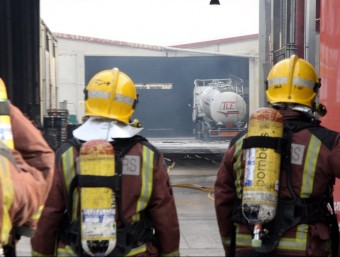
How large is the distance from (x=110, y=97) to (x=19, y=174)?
1298 mm

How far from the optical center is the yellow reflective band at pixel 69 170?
3.14 m

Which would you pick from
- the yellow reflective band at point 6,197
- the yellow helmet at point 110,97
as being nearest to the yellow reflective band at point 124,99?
the yellow helmet at point 110,97

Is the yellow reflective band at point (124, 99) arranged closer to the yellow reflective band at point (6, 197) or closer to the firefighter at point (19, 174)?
→ the firefighter at point (19, 174)

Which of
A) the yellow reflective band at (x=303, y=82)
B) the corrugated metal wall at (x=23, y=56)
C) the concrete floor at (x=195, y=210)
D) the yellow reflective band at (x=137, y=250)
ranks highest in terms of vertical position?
the corrugated metal wall at (x=23, y=56)

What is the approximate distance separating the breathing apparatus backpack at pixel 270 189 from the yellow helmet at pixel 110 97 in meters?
0.65

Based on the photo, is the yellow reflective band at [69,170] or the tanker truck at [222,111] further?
the tanker truck at [222,111]

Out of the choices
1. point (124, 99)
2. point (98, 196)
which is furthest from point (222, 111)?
point (98, 196)

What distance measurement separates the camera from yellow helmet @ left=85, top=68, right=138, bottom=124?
3320 mm

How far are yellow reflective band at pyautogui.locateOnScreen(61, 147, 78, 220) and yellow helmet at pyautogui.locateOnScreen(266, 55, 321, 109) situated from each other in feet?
3.97

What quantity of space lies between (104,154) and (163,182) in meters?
0.41

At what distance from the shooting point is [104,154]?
2.96 metres

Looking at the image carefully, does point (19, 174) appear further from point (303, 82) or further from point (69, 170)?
point (303, 82)

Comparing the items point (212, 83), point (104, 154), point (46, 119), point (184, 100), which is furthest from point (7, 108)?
point (184, 100)

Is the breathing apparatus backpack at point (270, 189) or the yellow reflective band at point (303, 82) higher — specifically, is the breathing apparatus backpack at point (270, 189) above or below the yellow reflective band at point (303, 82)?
below
